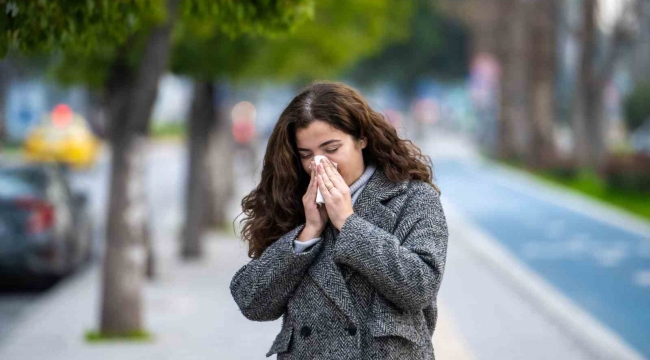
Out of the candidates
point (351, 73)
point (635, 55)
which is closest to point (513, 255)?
point (351, 73)

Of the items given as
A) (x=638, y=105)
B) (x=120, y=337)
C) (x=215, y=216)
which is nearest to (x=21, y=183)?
(x=120, y=337)

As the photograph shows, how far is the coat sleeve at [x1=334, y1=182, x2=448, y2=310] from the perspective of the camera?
3.13 m

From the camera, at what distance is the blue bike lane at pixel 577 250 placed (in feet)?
34.7

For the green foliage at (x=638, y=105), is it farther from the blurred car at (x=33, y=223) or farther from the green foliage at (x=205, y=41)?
the blurred car at (x=33, y=223)

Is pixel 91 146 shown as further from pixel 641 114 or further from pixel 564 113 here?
pixel 564 113

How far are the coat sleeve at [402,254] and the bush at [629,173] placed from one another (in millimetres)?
20357

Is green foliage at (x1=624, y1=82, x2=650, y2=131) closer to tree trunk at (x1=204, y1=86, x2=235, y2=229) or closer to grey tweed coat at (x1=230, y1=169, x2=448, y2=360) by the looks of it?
tree trunk at (x1=204, y1=86, x2=235, y2=229)

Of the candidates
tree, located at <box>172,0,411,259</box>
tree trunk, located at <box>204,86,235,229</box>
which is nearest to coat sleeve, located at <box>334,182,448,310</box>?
tree, located at <box>172,0,411,259</box>

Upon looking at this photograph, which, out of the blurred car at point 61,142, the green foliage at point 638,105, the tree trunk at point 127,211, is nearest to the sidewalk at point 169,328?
the tree trunk at point 127,211

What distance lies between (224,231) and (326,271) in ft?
48.9

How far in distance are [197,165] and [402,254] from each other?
11.9m

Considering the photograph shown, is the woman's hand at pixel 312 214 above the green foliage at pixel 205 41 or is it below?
below

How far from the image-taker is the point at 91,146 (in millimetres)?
37750

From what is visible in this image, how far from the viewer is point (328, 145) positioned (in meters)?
3.31
